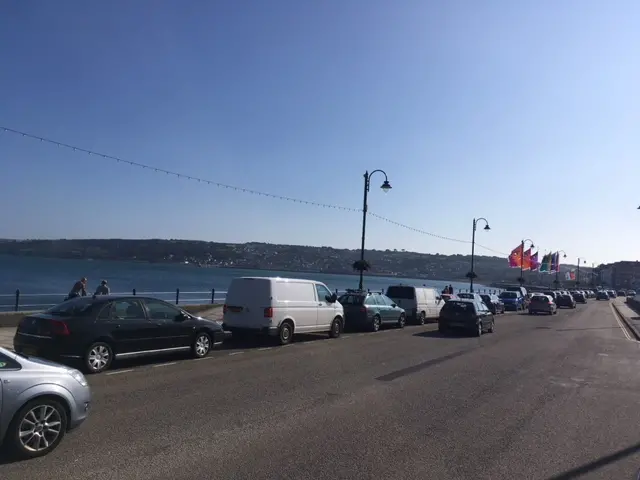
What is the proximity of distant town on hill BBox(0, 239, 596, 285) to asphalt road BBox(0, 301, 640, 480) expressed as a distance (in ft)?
172

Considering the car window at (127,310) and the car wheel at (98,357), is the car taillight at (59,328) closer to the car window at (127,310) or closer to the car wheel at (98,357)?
the car wheel at (98,357)

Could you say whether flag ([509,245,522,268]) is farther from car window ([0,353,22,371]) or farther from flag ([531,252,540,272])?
car window ([0,353,22,371])

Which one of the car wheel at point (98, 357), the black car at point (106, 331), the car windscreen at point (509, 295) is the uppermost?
the car windscreen at point (509, 295)

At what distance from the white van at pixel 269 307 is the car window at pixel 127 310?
15.2 feet

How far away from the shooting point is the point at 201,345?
1306 cm

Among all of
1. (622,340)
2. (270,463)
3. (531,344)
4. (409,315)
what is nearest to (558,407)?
(270,463)

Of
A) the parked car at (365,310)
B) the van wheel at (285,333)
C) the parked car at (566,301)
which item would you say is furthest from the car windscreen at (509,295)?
the van wheel at (285,333)

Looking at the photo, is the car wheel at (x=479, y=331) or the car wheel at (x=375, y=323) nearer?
the car wheel at (x=479, y=331)

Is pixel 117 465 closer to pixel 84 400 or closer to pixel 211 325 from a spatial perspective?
pixel 84 400

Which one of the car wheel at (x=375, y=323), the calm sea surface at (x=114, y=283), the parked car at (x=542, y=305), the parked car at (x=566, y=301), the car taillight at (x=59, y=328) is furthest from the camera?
the parked car at (x=566, y=301)

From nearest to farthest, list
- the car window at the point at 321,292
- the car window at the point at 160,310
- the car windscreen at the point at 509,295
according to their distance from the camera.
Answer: the car window at the point at 160,310 < the car window at the point at 321,292 < the car windscreen at the point at 509,295

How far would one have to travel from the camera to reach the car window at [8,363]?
552 cm

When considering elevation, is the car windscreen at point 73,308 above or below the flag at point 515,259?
below

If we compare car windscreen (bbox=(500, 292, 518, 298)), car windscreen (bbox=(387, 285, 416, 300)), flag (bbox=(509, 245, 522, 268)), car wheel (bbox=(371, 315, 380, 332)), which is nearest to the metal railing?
car windscreen (bbox=(387, 285, 416, 300))
